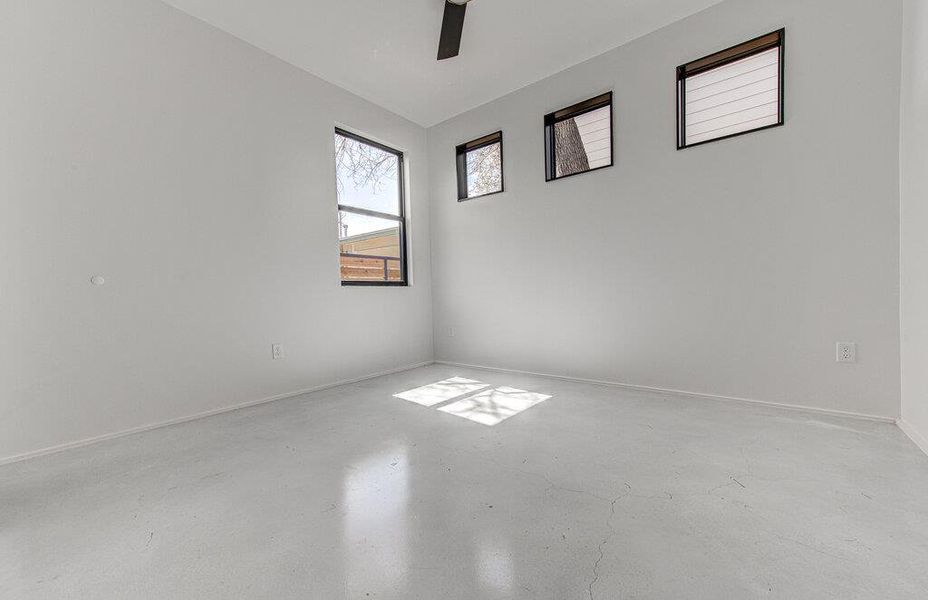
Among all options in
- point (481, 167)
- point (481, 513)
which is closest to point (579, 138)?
point (481, 167)

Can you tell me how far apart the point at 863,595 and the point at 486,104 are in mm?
4353

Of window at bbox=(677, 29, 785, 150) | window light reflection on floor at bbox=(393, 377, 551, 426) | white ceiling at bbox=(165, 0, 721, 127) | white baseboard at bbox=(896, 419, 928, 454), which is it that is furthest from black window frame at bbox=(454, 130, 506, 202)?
white baseboard at bbox=(896, 419, 928, 454)

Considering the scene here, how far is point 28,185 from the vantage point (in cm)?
209

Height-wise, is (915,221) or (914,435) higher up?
(915,221)

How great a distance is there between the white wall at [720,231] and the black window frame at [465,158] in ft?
0.26

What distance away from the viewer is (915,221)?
201cm

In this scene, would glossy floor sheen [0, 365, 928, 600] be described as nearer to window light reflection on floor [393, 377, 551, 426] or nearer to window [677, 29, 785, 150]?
window light reflection on floor [393, 377, 551, 426]

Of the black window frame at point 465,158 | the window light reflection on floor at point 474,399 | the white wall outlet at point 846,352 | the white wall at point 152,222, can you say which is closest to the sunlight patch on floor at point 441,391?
the window light reflection on floor at point 474,399

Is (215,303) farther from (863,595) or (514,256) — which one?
(863,595)

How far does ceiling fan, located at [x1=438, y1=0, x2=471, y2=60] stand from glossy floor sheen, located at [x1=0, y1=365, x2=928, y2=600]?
263cm

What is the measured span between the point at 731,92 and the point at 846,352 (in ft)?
6.40

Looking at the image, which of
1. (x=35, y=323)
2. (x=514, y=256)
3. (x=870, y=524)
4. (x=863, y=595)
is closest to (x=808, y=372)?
(x=870, y=524)

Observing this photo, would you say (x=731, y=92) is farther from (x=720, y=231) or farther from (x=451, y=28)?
(x=451, y=28)

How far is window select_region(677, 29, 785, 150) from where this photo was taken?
2.62m
